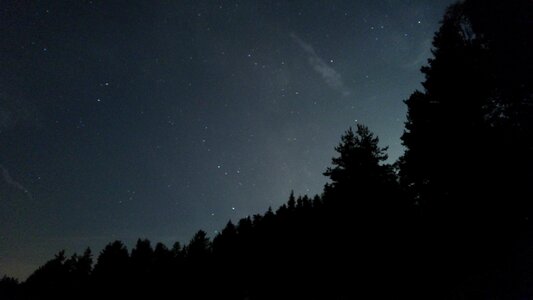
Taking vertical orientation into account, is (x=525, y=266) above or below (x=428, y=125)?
below

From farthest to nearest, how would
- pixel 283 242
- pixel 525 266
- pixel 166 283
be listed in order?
pixel 166 283, pixel 283 242, pixel 525 266

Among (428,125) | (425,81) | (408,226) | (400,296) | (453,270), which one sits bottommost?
(400,296)

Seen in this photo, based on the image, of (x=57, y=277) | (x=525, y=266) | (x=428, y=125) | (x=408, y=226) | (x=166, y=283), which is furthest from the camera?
(x=57, y=277)

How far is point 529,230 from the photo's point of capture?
1093 centimetres

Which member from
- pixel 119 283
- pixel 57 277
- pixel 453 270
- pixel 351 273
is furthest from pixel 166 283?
pixel 453 270

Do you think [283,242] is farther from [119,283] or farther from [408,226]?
[119,283]

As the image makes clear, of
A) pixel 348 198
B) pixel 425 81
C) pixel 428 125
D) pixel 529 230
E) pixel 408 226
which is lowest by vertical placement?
pixel 529 230

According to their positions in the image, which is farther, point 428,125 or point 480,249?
point 428,125

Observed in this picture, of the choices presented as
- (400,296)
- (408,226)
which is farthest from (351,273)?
(408,226)

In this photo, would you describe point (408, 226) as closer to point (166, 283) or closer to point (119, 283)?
point (166, 283)

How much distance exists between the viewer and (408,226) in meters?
15.3

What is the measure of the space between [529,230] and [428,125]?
5384 mm

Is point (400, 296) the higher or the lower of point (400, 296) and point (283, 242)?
the lower

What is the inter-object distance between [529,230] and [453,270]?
287cm
